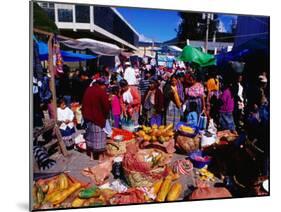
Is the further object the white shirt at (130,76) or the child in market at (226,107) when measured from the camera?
the child in market at (226,107)

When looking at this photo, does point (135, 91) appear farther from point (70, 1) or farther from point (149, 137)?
point (70, 1)

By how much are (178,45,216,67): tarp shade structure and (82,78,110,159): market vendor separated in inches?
28.1

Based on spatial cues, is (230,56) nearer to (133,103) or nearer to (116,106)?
(133,103)

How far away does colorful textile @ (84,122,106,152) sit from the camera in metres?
3.87

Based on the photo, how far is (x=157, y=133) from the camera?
4008mm

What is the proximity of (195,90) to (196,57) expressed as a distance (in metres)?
0.28

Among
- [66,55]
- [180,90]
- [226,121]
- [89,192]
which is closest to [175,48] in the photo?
[180,90]

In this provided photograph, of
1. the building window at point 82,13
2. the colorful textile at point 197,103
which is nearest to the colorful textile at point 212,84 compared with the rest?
the colorful textile at point 197,103

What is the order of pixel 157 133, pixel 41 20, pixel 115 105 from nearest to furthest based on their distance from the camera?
pixel 41 20 < pixel 115 105 < pixel 157 133

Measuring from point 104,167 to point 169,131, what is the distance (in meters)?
0.62

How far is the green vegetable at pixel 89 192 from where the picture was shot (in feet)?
12.7

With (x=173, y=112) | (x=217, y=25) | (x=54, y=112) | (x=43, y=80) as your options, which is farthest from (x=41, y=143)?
(x=217, y=25)

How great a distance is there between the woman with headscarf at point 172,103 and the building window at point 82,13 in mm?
850

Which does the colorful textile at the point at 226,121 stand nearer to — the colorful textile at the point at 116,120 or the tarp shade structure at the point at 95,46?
the colorful textile at the point at 116,120
